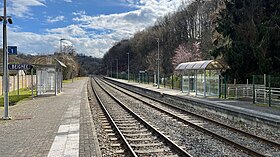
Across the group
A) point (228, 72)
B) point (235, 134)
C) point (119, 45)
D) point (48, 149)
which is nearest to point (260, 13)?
point (228, 72)

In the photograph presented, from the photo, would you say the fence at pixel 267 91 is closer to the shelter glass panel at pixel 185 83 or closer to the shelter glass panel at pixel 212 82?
the shelter glass panel at pixel 212 82

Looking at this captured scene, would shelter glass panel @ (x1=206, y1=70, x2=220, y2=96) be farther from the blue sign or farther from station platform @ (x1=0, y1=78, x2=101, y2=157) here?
the blue sign

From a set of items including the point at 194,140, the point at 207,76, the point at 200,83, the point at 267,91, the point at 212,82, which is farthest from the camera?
the point at 200,83

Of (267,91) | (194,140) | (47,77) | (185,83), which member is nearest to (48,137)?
(194,140)

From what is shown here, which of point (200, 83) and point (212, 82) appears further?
point (200, 83)

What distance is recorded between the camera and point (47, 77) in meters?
30.0

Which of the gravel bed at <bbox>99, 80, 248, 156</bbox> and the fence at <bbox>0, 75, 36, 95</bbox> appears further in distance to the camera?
the fence at <bbox>0, 75, 36, 95</bbox>

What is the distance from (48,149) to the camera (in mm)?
8125

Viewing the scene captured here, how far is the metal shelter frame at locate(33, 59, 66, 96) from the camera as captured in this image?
2747cm

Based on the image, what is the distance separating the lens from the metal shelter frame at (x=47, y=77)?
90.1 ft

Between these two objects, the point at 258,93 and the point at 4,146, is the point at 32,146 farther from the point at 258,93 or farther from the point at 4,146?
the point at 258,93

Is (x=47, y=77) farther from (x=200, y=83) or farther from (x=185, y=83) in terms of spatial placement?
(x=200, y=83)

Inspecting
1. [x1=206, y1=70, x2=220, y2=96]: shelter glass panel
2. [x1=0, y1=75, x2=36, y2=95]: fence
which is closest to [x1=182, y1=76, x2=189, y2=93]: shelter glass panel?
[x1=206, y1=70, x2=220, y2=96]: shelter glass panel

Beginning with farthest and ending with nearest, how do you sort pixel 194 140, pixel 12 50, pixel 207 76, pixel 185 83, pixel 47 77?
1. pixel 185 83
2. pixel 47 77
3. pixel 207 76
4. pixel 12 50
5. pixel 194 140
